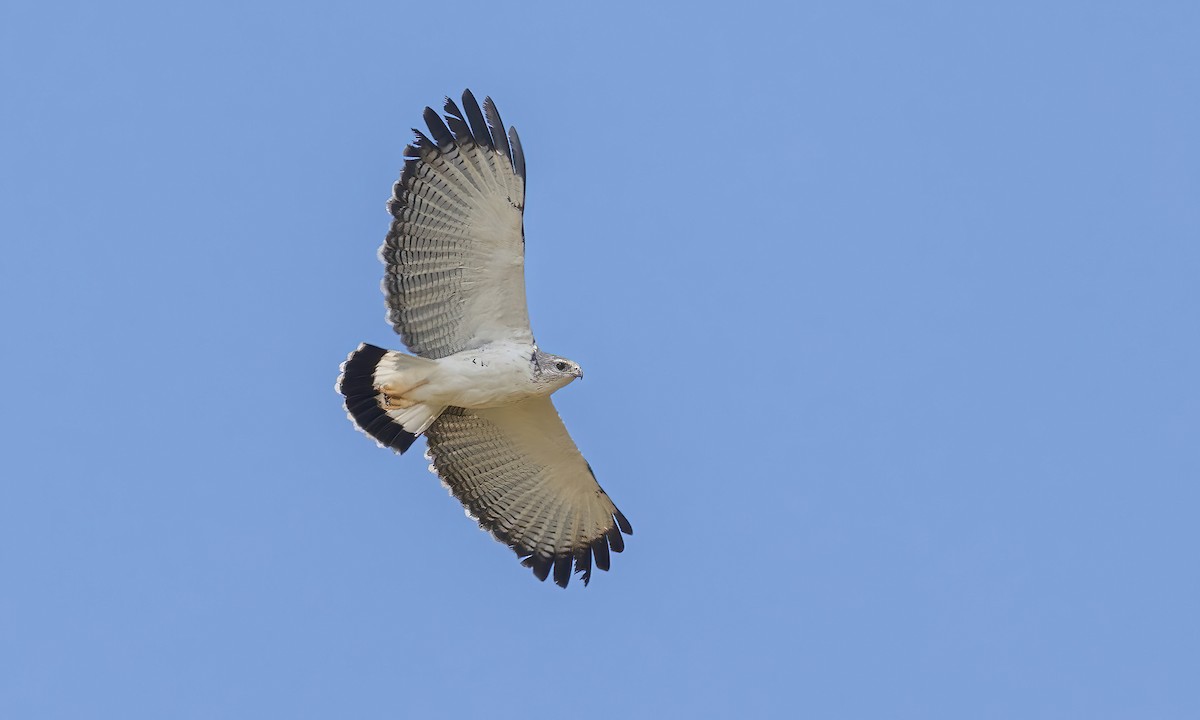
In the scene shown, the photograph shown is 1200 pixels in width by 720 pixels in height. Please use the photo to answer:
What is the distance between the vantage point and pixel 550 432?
1589 centimetres

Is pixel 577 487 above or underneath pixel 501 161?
underneath

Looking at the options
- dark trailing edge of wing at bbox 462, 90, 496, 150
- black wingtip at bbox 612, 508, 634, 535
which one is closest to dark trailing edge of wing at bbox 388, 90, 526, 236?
dark trailing edge of wing at bbox 462, 90, 496, 150

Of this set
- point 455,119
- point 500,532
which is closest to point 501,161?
point 455,119

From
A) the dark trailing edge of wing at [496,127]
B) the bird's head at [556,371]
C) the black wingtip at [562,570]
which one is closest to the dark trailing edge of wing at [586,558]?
the black wingtip at [562,570]

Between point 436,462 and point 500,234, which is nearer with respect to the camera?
point 500,234

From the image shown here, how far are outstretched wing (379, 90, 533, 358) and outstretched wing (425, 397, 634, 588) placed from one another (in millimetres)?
1019

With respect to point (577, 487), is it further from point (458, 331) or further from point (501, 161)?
point (501, 161)

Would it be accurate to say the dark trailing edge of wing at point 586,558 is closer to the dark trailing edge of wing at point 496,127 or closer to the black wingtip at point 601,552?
the black wingtip at point 601,552

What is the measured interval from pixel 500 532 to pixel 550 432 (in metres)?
1.24

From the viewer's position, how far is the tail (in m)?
14.8

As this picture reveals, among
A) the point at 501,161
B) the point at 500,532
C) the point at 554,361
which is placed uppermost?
the point at 501,161

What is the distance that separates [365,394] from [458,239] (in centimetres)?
160

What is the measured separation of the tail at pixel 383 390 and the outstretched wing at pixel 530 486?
29.6 inches

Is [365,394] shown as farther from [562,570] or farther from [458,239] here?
[562,570]
